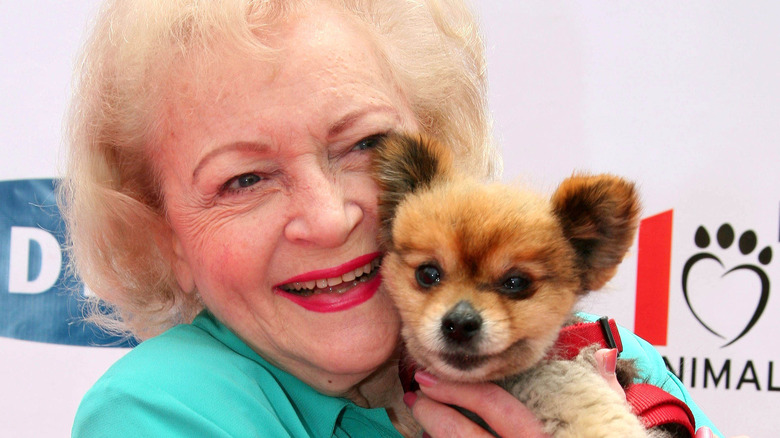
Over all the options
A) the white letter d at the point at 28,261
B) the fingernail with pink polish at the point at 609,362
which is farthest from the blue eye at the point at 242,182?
the white letter d at the point at 28,261

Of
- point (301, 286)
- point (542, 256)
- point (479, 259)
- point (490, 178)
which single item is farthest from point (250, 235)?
point (490, 178)

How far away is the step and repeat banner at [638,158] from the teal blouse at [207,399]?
61.9 inches

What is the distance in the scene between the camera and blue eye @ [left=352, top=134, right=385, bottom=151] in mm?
1415

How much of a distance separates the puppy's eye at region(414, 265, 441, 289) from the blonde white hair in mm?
497

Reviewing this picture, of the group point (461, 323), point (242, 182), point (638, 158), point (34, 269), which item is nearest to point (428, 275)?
point (461, 323)

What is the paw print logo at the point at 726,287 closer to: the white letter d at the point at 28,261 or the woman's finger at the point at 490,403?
the woman's finger at the point at 490,403

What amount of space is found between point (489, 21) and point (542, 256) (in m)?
1.90

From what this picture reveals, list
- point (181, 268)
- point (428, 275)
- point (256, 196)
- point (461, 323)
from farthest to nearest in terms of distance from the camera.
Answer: point (181, 268)
point (256, 196)
point (428, 275)
point (461, 323)

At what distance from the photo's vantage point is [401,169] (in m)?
1.36

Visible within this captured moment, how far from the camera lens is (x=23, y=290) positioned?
2752 millimetres

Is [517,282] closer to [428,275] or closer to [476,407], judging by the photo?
[428,275]

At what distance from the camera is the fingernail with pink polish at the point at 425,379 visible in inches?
52.3

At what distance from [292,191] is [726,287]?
7.13 feet

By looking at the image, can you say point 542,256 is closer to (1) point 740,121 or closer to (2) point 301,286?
(2) point 301,286
